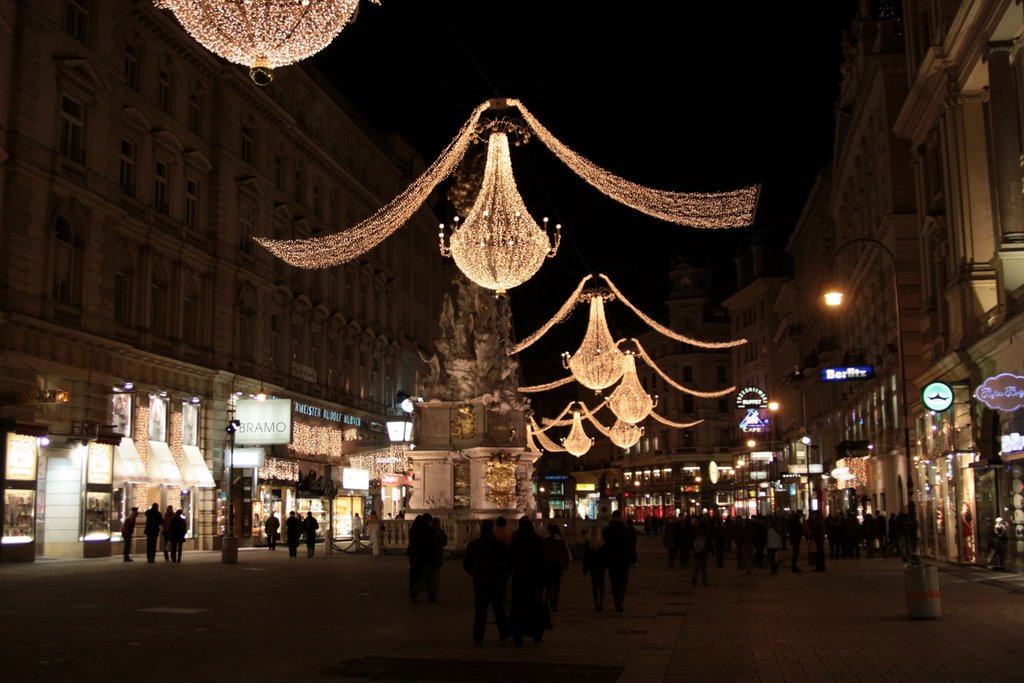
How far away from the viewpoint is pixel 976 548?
105 feet

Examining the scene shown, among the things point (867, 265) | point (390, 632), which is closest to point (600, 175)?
point (390, 632)

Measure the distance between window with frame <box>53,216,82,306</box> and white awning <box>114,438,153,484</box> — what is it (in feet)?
18.2

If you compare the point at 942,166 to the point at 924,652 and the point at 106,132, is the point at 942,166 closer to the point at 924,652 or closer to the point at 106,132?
the point at 924,652

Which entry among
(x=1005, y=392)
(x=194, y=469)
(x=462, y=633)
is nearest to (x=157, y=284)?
(x=194, y=469)

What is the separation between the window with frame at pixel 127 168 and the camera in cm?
4125

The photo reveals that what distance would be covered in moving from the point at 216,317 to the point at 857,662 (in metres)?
38.6

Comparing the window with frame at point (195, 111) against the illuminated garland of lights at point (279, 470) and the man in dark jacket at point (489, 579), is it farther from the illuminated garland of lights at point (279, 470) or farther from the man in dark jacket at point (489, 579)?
the man in dark jacket at point (489, 579)

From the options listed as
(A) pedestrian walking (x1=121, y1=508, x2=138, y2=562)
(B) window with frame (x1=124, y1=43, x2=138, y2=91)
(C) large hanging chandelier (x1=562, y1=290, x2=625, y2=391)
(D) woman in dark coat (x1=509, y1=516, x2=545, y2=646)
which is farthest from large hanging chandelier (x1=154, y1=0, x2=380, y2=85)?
(B) window with frame (x1=124, y1=43, x2=138, y2=91)

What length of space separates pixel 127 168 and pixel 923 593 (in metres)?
32.5

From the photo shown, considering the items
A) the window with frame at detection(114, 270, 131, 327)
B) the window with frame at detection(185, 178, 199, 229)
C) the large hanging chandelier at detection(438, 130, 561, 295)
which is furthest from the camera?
the window with frame at detection(185, 178, 199, 229)

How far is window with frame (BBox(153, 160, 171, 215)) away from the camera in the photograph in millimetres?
43791

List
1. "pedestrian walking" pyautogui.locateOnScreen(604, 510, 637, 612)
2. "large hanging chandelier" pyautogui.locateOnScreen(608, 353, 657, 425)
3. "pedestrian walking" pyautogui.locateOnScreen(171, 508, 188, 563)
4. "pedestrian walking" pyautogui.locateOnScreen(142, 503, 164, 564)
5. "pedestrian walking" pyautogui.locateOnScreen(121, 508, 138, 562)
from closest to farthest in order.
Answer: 1. "pedestrian walking" pyautogui.locateOnScreen(604, 510, 637, 612)
2. "pedestrian walking" pyautogui.locateOnScreen(142, 503, 164, 564)
3. "pedestrian walking" pyautogui.locateOnScreen(171, 508, 188, 563)
4. "pedestrian walking" pyautogui.locateOnScreen(121, 508, 138, 562)
5. "large hanging chandelier" pyautogui.locateOnScreen(608, 353, 657, 425)

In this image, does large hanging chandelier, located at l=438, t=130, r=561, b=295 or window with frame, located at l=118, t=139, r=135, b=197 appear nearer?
large hanging chandelier, located at l=438, t=130, r=561, b=295

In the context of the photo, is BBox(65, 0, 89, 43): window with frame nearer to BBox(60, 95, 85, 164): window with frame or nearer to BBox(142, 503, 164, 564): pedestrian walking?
BBox(60, 95, 85, 164): window with frame
